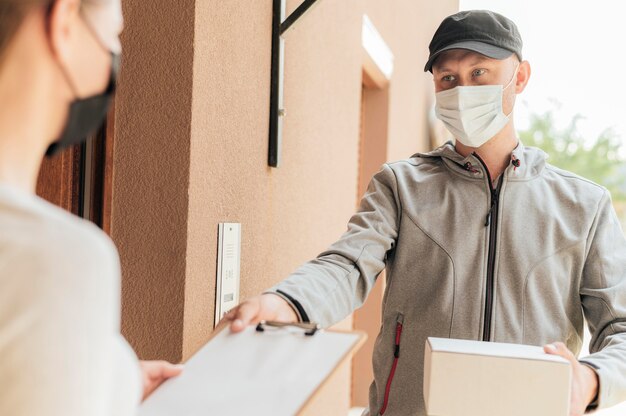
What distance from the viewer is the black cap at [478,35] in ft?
5.53

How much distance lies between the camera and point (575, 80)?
11.4 metres

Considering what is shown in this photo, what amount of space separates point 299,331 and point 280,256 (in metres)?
1.22

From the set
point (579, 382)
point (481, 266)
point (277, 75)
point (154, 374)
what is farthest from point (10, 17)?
point (277, 75)

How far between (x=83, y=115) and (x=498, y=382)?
30.8 inches

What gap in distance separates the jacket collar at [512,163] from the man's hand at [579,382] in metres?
0.48

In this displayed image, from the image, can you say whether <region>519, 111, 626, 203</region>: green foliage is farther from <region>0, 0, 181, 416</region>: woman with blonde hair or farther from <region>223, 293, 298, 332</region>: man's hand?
<region>0, 0, 181, 416</region>: woman with blonde hair

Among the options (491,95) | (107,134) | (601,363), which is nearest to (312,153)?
(491,95)

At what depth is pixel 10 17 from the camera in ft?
1.92

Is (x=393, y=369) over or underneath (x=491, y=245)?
underneath

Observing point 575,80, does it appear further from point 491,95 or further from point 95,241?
point 95,241

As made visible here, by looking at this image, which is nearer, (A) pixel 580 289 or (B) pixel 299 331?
(B) pixel 299 331

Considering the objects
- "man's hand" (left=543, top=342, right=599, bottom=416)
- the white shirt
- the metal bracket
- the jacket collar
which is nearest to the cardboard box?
"man's hand" (left=543, top=342, right=599, bottom=416)

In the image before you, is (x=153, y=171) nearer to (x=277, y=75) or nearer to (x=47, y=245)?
(x=277, y=75)

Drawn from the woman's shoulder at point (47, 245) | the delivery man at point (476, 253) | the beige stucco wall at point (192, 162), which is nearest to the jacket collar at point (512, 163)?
the delivery man at point (476, 253)
